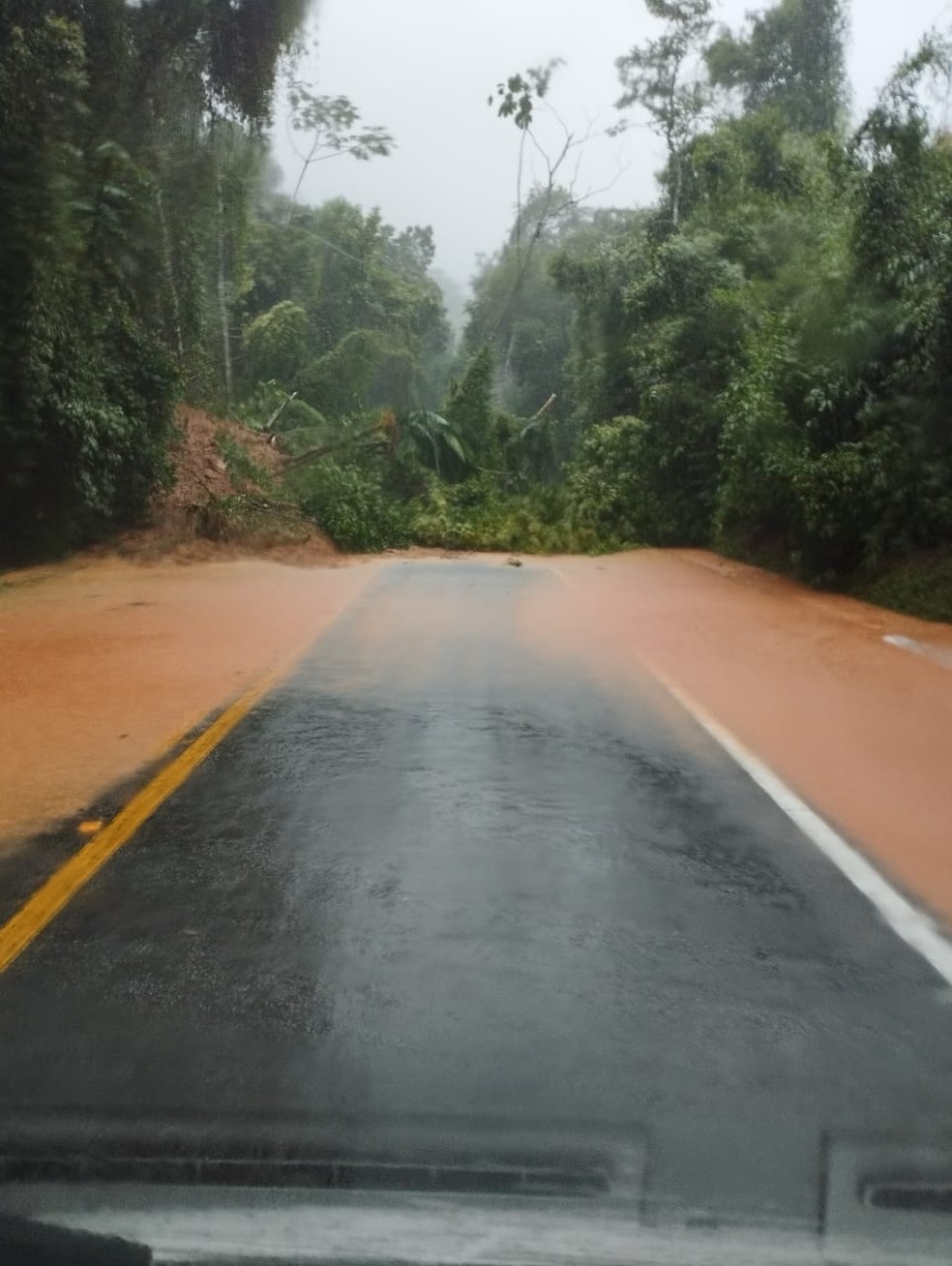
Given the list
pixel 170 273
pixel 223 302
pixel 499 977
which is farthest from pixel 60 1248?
pixel 223 302

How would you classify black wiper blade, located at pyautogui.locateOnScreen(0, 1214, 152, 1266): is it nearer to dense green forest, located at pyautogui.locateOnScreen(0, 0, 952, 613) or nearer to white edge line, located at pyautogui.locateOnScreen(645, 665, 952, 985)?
white edge line, located at pyautogui.locateOnScreen(645, 665, 952, 985)

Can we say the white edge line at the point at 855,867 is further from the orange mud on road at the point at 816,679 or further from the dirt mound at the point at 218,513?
the dirt mound at the point at 218,513

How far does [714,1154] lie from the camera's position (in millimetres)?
3734

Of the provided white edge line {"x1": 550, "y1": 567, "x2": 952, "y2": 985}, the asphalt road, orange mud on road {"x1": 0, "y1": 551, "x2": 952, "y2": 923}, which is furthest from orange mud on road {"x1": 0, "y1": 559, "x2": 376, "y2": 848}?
white edge line {"x1": 550, "y1": 567, "x2": 952, "y2": 985}

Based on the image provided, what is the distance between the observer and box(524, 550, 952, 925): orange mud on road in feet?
24.6

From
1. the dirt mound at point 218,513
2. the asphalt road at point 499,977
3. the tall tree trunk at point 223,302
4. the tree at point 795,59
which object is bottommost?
the dirt mound at point 218,513

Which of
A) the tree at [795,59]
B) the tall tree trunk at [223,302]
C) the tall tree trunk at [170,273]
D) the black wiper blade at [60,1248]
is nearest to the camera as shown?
the black wiper blade at [60,1248]

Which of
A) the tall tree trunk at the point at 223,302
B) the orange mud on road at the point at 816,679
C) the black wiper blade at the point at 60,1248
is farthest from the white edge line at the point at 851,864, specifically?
the tall tree trunk at the point at 223,302

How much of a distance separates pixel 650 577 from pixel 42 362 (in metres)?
10.8

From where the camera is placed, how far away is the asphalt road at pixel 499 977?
3975 mm

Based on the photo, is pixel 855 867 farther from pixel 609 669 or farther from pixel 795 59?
pixel 795 59

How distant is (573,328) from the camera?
42.2m

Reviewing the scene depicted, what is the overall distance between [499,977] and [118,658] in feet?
29.6

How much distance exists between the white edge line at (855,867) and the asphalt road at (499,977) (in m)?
0.09
